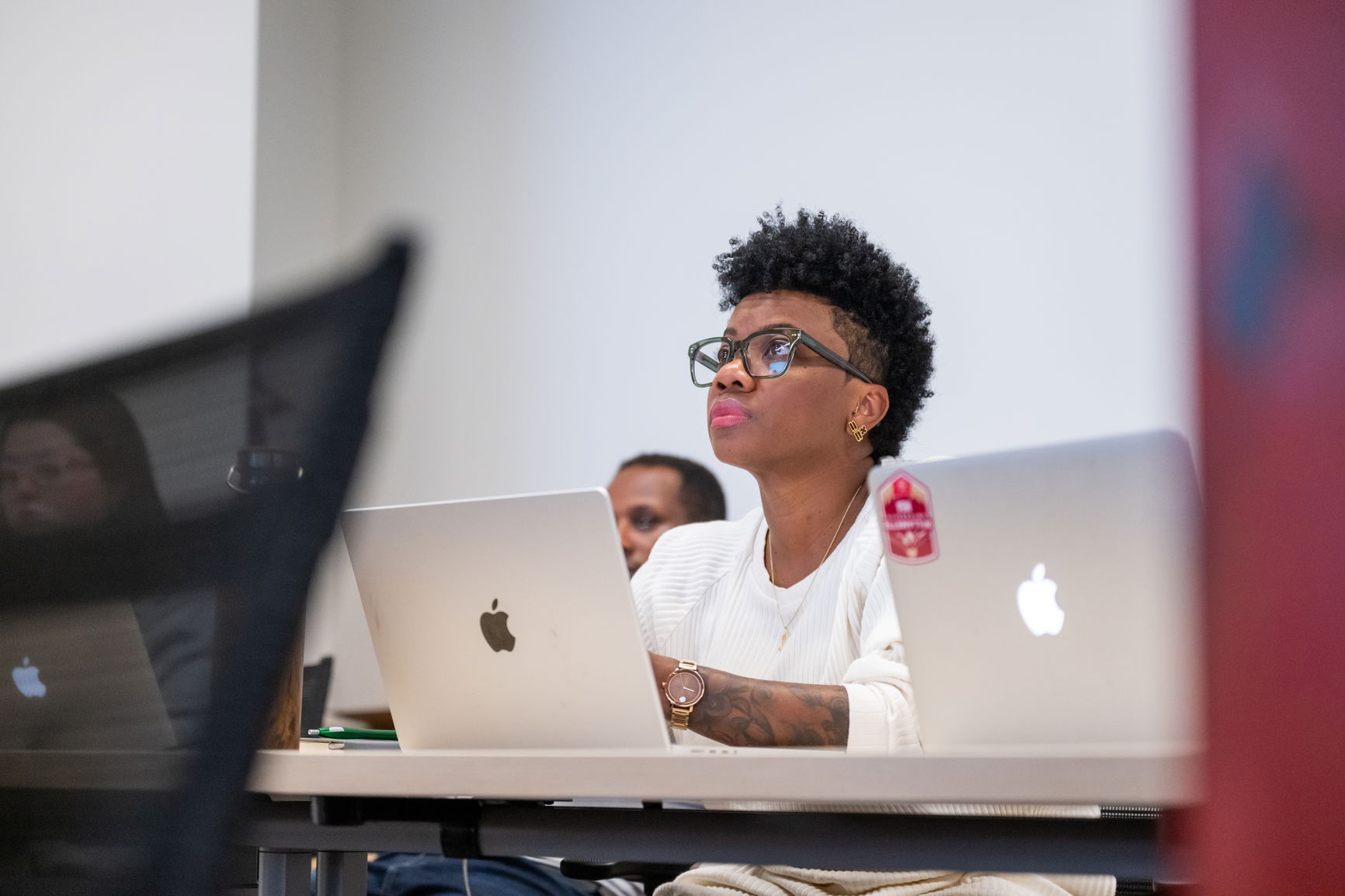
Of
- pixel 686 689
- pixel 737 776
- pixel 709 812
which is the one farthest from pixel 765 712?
pixel 737 776

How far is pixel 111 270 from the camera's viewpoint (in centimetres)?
341

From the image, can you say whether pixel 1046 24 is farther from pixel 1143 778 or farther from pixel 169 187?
pixel 1143 778

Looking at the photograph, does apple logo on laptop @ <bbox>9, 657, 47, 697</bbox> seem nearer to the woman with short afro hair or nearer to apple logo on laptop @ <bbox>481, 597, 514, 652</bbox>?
apple logo on laptop @ <bbox>481, 597, 514, 652</bbox>

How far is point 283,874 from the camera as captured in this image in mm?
1333

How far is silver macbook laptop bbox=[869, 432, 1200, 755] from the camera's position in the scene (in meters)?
0.98

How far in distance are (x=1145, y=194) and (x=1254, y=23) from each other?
101 inches

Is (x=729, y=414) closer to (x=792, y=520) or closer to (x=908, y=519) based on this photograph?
(x=792, y=520)

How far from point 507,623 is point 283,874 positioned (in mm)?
418

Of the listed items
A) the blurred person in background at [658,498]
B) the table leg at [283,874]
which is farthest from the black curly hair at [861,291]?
the table leg at [283,874]

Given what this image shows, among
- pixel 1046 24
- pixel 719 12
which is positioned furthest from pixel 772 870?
pixel 719 12

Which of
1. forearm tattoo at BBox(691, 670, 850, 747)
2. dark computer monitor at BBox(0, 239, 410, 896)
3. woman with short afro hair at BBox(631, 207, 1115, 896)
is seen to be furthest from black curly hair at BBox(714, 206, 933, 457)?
dark computer monitor at BBox(0, 239, 410, 896)

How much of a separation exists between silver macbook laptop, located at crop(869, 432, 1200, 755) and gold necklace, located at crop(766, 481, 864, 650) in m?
0.73

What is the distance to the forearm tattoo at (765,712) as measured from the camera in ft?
4.58

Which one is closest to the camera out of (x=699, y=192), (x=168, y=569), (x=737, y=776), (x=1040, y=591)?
(x=168, y=569)
